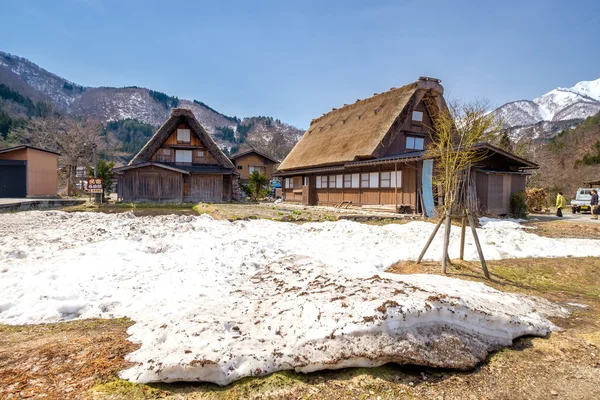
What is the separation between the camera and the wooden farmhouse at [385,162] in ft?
47.8

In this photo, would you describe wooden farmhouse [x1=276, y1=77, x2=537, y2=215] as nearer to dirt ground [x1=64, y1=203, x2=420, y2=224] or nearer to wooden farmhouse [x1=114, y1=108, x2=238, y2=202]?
dirt ground [x1=64, y1=203, x2=420, y2=224]

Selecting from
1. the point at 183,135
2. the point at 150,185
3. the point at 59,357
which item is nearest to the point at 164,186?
the point at 150,185

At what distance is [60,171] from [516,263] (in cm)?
3948

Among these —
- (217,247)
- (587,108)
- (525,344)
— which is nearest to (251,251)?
(217,247)

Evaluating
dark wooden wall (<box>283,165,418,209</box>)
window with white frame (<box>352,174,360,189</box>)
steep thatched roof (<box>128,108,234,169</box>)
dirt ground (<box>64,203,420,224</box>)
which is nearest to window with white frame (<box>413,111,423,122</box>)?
dark wooden wall (<box>283,165,418,209</box>)

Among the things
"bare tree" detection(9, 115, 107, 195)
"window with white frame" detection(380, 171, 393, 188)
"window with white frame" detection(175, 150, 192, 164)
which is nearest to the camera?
"window with white frame" detection(380, 171, 393, 188)

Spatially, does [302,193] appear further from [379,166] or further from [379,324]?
[379,324]

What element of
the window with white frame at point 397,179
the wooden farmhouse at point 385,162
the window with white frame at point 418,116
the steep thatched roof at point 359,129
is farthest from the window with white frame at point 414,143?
the window with white frame at point 397,179

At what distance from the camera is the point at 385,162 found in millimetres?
15344

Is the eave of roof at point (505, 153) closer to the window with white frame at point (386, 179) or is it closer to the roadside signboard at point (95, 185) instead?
the window with white frame at point (386, 179)

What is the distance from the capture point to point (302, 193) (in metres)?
23.8

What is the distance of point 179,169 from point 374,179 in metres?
14.7

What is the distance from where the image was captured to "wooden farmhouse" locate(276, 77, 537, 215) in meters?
14.6

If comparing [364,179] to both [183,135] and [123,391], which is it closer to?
[183,135]
